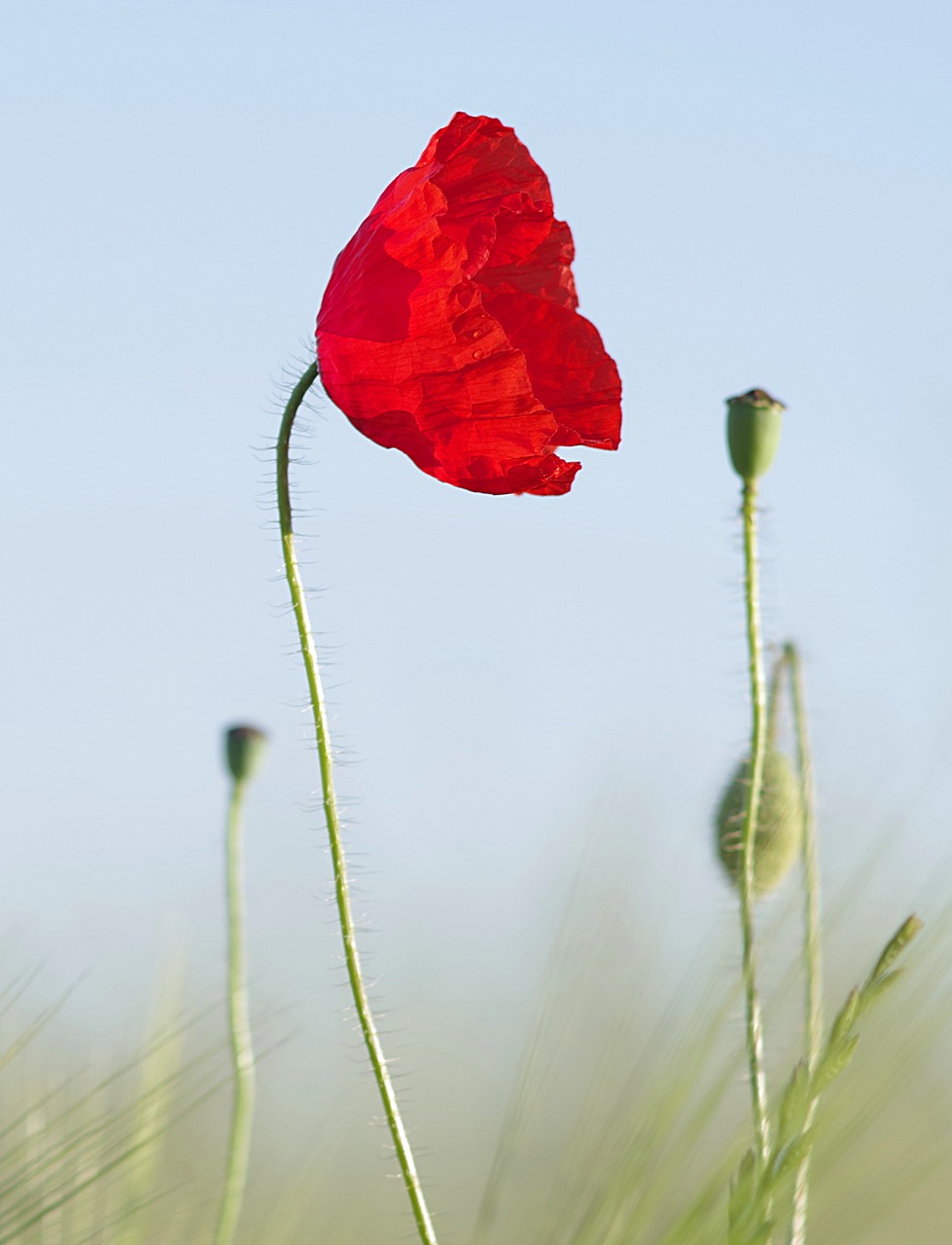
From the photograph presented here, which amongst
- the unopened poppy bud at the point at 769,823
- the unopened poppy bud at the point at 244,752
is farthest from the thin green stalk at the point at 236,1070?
the unopened poppy bud at the point at 769,823

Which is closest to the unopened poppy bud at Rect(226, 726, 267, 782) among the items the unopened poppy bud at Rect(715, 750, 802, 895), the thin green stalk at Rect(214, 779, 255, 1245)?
the thin green stalk at Rect(214, 779, 255, 1245)

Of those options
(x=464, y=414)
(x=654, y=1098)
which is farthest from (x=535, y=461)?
(x=654, y=1098)

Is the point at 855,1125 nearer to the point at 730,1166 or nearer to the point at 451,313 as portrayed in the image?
the point at 730,1166

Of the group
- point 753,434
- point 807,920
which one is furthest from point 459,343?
point 807,920

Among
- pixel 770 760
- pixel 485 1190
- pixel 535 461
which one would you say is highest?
pixel 535 461

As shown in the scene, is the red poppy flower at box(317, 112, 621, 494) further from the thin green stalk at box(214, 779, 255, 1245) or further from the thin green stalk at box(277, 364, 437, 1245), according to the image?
the thin green stalk at box(214, 779, 255, 1245)

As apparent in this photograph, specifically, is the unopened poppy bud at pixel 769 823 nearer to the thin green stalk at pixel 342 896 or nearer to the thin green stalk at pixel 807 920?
the thin green stalk at pixel 807 920

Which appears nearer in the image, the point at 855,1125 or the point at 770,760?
the point at 855,1125
